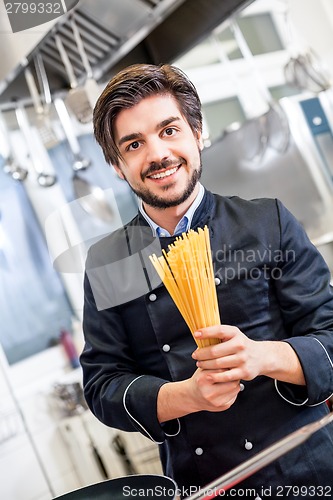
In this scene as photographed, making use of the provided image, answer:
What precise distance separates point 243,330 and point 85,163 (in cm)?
76

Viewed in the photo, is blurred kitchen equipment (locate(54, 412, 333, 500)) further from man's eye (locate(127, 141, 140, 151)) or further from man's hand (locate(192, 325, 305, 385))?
man's eye (locate(127, 141, 140, 151))

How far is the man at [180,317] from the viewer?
29.5 inches

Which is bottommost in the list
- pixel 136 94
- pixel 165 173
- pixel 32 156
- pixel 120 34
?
pixel 165 173

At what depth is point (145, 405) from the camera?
79cm

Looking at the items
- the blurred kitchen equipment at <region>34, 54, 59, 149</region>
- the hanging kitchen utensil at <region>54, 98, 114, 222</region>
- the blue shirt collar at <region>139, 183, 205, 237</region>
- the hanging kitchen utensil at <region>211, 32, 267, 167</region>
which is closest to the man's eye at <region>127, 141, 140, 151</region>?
the blue shirt collar at <region>139, 183, 205, 237</region>

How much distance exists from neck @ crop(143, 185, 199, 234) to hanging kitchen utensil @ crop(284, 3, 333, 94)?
88 cm

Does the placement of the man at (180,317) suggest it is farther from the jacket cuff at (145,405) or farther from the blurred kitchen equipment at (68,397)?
the blurred kitchen equipment at (68,397)

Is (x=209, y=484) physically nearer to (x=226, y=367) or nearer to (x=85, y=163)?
(x=226, y=367)

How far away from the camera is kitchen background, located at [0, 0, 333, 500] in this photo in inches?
52.4

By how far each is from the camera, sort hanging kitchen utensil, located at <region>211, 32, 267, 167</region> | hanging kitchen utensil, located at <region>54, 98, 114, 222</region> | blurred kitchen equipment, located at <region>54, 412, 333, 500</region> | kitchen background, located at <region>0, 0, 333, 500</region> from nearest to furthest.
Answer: blurred kitchen equipment, located at <region>54, 412, 333, 500</region> < hanging kitchen utensil, located at <region>54, 98, 114, 222</region> < kitchen background, located at <region>0, 0, 333, 500</region> < hanging kitchen utensil, located at <region>211, 32, 267, 167</region>

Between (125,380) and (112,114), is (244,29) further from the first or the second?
(125,380)

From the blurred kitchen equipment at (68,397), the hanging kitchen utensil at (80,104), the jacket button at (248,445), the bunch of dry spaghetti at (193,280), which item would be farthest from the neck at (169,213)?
the blurred kitchen equipment at (68,397)

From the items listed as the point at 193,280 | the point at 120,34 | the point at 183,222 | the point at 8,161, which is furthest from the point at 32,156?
the point at 193,280

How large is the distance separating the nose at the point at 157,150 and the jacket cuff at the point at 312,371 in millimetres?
279
